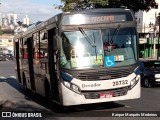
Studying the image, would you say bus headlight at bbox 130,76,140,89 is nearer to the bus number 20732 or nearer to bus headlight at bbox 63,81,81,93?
the bus number 20732

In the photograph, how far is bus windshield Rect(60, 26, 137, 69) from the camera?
12039 mm

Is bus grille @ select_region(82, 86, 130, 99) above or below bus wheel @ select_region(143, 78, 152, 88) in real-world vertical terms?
above

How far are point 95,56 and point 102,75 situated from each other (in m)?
0.57

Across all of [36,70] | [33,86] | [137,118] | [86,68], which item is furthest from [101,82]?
[33,86]

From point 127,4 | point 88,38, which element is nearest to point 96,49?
point 88,38

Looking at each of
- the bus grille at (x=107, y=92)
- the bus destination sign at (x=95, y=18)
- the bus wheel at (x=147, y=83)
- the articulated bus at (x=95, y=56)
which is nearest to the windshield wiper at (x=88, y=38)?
the articulated bus at (x=95, y=56)

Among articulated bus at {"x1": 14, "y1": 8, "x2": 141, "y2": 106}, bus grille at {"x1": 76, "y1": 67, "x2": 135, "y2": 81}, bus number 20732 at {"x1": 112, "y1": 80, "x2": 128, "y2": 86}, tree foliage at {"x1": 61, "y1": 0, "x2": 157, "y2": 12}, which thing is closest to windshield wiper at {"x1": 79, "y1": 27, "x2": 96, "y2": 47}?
articulated bus at {"x1": 14, "y1": 8, "x2": 141, "y2": 106}

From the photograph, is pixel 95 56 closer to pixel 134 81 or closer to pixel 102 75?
pixel 102 75

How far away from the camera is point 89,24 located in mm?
12305

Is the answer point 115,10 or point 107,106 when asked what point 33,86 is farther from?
point 115,10

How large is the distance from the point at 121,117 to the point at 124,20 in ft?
9.87

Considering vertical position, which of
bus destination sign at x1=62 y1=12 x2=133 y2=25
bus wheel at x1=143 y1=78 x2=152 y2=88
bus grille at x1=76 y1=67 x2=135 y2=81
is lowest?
bus wheel at x1=143 y1=78 x2=152 y2=88

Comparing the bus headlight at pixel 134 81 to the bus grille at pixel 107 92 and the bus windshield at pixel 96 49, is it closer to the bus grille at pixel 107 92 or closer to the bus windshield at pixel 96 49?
the bus grille at pixel 107 92

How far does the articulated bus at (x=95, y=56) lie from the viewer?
11898 millimetres
